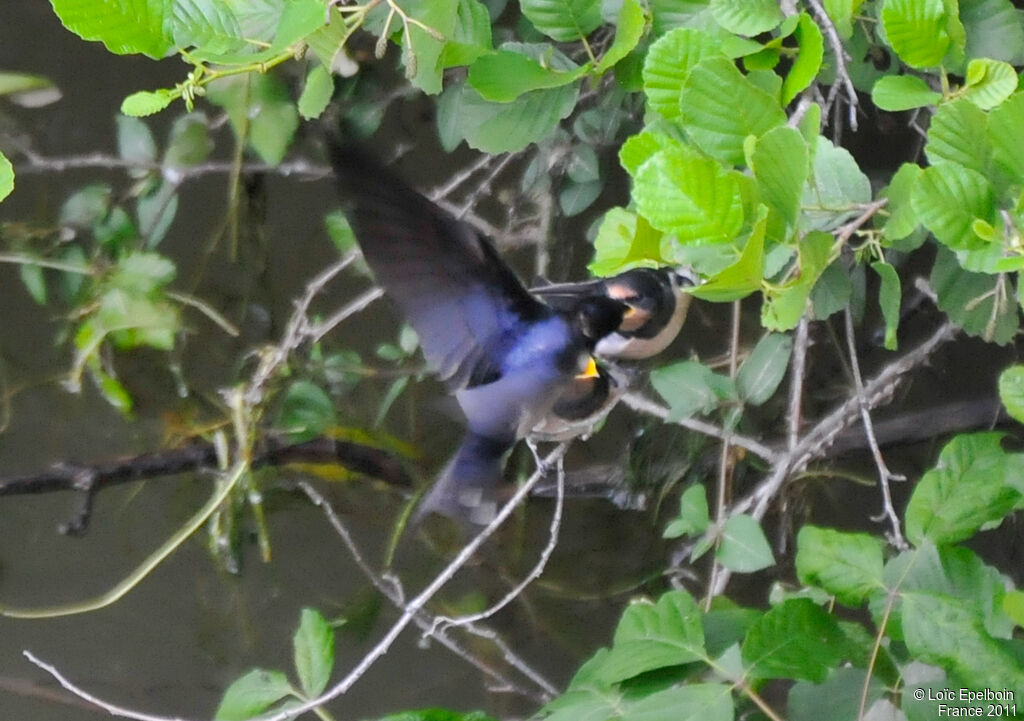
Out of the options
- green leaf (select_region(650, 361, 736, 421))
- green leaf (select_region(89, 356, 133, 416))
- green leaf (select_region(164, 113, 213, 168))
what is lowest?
green leaf (select_region(89, 356, 133, 416))

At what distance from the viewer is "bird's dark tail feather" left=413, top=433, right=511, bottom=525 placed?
69 centimetres

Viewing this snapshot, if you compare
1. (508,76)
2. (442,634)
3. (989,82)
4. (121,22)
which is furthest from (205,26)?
(442,634)

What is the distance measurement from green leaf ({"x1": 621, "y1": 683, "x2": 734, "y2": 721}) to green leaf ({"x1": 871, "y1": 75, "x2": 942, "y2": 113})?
278 mm

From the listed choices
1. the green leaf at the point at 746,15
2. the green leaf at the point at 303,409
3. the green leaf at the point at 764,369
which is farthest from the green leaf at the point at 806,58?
the green leaf at the point at 303,409

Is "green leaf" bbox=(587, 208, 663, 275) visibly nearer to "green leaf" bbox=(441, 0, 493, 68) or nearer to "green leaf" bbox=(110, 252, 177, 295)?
"green leaf" bbox=(441, 0, 493, 68)

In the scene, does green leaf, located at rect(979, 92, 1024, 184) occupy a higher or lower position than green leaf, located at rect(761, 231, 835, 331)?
higher

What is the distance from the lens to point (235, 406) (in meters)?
0.93

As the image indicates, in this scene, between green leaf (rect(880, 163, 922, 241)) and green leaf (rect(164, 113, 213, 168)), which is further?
green leaf (rect(164, 113, 213, 168))

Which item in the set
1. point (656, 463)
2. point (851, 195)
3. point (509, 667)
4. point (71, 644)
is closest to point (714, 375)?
point (851, 195)

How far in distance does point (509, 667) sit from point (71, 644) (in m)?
0.55

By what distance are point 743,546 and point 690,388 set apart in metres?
0.12

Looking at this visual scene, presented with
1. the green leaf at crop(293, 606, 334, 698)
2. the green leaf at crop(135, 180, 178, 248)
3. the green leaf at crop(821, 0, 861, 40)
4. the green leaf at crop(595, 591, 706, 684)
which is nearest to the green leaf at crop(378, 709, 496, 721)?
the green leaf at crop(595, 591, 706, 684)

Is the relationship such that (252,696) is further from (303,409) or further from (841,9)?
(841,9)

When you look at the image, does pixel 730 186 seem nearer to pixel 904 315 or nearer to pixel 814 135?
pixel 814 135
